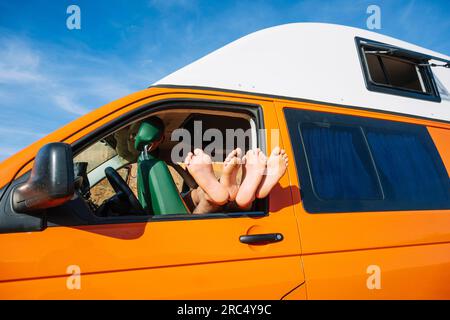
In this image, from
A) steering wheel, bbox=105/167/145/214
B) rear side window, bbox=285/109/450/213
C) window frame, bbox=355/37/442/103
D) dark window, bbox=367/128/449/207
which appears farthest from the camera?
window frame, bbox=355/37/442/103

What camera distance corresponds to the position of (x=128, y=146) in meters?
3.11

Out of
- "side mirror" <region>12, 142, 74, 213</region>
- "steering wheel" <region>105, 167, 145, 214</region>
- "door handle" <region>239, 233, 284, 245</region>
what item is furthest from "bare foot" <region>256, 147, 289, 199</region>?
"side mirror" <region>12, 142, 74, 213</region>

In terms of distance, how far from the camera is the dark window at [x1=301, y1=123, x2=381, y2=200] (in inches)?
82.8

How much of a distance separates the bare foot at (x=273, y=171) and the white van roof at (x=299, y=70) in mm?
565

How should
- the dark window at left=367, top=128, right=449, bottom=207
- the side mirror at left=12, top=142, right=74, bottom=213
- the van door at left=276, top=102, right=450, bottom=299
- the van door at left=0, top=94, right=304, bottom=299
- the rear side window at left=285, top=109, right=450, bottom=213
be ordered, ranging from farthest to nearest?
1. the dark window at left=367, top=128, right=449, bottom=207
2. the rear side window at left=285, top=109, right=450, bottom=213
3. the van door at left=276, top=102, right=450, bottom=299
4. the van door at left=0, top=94, right=304, bottom=299
5. the side mirror at left=12, top=142, right=74, bottom=213

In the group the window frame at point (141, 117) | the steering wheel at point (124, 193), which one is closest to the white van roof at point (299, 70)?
the window frame at point (141, 117)

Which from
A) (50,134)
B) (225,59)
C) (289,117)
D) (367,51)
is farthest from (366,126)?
(50,134)

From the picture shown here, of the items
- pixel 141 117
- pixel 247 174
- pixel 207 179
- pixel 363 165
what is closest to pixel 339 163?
pixel 363 165

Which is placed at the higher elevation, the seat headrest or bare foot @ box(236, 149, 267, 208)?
the seat headrest

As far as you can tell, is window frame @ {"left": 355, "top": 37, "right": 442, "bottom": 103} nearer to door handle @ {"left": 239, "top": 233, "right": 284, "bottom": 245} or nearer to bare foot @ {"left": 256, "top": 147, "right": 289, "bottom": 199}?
bare foot @ {"left": 256, "top": 147, "right": 289, "bottom": 199}

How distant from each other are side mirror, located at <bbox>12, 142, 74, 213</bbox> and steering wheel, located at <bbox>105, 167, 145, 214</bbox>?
0.81 metres

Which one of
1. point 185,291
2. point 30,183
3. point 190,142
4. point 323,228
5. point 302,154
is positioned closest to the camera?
point 30,183

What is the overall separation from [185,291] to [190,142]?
6.86 feet

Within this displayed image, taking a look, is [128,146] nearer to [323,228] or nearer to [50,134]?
[50,134]
